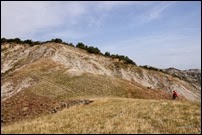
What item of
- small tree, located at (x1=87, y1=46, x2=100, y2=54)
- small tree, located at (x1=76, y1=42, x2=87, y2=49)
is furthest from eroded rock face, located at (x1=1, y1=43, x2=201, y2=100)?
small tree, located at (x1=76, y1=42, x2=87, y2=49)

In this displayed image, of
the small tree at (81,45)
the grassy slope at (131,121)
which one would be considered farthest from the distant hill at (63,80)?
the grassy slope at (131,121)

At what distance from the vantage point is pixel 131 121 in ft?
90.4

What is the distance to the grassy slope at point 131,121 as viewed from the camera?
24.6 meters

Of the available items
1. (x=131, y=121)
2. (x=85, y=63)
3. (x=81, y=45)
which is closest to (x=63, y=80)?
(x=85, y=63)

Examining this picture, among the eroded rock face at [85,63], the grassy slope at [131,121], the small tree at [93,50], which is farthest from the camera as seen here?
the small tree at [93,50]

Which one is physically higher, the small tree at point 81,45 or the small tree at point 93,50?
the small tree at point 81,45

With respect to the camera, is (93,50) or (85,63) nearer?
(85,63)

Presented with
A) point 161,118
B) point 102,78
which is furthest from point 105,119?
point 102,78

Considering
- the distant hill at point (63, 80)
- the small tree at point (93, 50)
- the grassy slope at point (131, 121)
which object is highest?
the small tree at point (93, 50)

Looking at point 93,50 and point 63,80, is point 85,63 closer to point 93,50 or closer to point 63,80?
point 93,50

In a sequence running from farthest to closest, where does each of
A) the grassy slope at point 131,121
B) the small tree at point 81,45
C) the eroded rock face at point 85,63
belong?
the small tree at point 81,45 < the eroded rock face at point 85,63 < the grassy slope at point 131,121

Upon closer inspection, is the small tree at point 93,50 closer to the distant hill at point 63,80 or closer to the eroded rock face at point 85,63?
the distant hill at point 63,80

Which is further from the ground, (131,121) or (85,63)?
(85,63)

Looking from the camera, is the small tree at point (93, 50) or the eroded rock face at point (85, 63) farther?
the small tree at point (93, 50)
